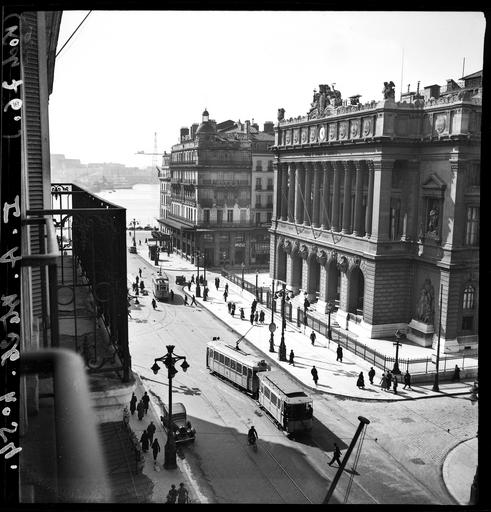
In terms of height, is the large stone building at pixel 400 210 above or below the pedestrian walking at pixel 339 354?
above

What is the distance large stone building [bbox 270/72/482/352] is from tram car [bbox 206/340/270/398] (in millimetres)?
10624

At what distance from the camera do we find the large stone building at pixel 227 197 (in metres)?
65.5

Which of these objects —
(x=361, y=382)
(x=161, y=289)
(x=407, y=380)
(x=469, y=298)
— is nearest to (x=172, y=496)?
(x=361, y=382)

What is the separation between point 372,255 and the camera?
1455 inches

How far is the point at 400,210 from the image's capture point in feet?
123

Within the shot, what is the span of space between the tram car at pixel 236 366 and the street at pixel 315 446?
0.45m

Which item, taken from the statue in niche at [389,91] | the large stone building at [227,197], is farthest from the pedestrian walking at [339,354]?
the large stone building at [227,197]

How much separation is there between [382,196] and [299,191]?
12685 mm

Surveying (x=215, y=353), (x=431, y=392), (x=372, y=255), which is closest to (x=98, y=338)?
(x=215, y=353)

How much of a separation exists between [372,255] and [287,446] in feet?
60.8

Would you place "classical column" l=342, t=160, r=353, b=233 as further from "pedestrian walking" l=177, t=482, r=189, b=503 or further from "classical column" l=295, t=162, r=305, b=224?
"pedestrian walking" l=177, t=482, r=189, b=503

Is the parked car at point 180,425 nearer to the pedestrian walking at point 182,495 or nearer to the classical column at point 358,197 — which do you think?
the pedestrian walking at point 182,495

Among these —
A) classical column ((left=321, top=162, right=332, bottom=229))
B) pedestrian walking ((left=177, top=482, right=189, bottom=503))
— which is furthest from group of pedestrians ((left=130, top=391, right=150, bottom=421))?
classical column ((left=321, top=162, right=332, bottom=229))
